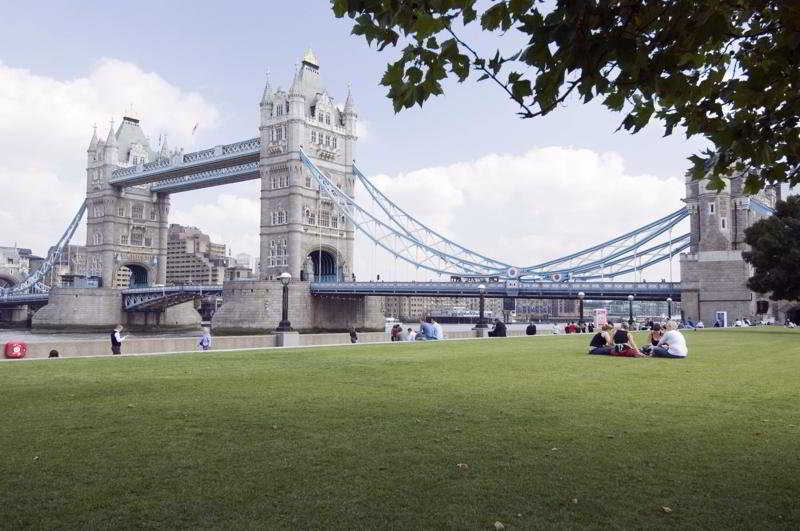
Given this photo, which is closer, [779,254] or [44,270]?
[779,254]

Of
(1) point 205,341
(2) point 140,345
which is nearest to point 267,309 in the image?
(1) point 205,341

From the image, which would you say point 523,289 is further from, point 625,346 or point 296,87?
point 625,346

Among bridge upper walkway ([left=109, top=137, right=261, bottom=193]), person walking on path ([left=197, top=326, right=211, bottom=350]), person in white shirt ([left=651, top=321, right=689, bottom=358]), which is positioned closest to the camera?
person in white shirt ([left=651, top=321, right=689, bottom=358])

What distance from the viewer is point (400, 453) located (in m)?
5.41

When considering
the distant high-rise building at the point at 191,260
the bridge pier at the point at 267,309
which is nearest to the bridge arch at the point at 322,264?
the bridge pier at the point at 267,309

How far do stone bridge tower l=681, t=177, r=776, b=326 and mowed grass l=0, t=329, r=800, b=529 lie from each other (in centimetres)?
4553

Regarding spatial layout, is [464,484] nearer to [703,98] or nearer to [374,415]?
[374,415]

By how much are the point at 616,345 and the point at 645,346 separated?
0.75 m

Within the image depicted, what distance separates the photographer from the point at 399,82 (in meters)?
4.68

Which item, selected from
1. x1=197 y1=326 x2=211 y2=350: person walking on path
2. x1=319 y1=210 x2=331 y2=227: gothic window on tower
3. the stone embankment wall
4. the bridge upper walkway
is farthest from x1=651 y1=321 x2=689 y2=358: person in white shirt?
the bridge upper walkway

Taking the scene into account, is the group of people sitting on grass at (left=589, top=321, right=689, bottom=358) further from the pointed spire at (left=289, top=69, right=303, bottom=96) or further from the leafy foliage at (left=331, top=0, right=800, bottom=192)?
the pointed spire at (left=289, top=69, right=303, bottom=96)

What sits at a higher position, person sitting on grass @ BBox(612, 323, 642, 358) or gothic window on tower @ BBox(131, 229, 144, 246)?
gothic window on tower @ BBox(131, 229, 144, 246)

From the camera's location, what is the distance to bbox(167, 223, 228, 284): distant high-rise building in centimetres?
16850

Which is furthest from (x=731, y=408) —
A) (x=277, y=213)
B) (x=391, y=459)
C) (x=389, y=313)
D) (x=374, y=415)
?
(x=389, y=313)
